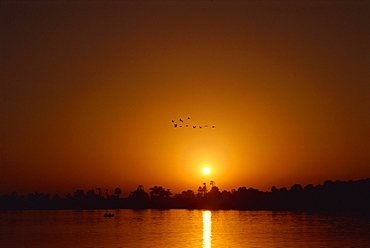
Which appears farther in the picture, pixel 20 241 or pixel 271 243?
pixel 20 241

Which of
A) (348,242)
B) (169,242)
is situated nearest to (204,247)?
(169,242)

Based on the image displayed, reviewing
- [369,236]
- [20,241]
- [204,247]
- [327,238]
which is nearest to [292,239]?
[327,238]

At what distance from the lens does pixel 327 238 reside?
269ft

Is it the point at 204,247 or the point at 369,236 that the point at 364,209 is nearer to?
the point at 369,236

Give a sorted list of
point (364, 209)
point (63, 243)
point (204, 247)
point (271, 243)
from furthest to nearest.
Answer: point (364, 209) < point (63, 243) < point (271, 243) < point (204, 247)

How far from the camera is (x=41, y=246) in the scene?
2980 inches

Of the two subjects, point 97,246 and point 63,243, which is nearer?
point 97,246

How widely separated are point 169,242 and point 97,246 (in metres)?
11.7

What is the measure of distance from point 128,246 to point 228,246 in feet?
48.8

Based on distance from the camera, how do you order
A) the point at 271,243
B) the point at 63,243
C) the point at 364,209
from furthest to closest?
the point at 364,209 → the point at 63,243 → the point at 271,243

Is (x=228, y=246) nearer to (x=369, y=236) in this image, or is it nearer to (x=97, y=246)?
(x=97, y=246)

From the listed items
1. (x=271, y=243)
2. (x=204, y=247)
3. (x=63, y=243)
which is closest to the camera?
(x=204, y=247)

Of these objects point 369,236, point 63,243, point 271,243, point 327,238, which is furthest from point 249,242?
point 63,243

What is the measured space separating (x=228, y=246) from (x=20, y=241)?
37964 millimetres
